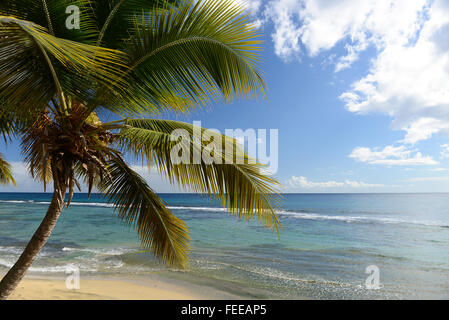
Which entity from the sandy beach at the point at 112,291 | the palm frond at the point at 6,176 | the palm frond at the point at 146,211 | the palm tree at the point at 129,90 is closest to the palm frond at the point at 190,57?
the palm tree at the point at 129,90

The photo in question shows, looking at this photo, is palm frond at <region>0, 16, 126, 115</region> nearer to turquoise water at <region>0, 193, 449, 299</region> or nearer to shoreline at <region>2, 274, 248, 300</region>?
shoreline at <region>2, 274, 248, 300</region>

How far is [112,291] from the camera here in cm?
781

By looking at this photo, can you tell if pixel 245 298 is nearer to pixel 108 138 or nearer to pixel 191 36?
pixel 108 138

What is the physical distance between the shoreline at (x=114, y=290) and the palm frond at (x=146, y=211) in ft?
13.6

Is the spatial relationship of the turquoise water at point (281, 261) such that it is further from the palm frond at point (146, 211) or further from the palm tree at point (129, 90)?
the palm tree at point (129, 90)

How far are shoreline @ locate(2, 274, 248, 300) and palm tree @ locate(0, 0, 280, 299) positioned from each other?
180 inches

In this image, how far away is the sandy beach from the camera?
7.33 metres

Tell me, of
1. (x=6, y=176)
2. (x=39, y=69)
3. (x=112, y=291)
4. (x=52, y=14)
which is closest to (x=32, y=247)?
(x=39, y=69)

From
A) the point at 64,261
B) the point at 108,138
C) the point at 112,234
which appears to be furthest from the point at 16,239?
the point at 108,138

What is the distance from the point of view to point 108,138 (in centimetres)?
363

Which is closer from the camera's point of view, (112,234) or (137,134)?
(137,134)

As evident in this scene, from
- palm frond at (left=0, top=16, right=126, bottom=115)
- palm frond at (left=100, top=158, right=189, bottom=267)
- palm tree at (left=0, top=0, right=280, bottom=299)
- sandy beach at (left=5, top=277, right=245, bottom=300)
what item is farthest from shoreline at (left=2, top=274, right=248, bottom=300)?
palm frond at (left=0, top=16, right=126, bottom=115)
